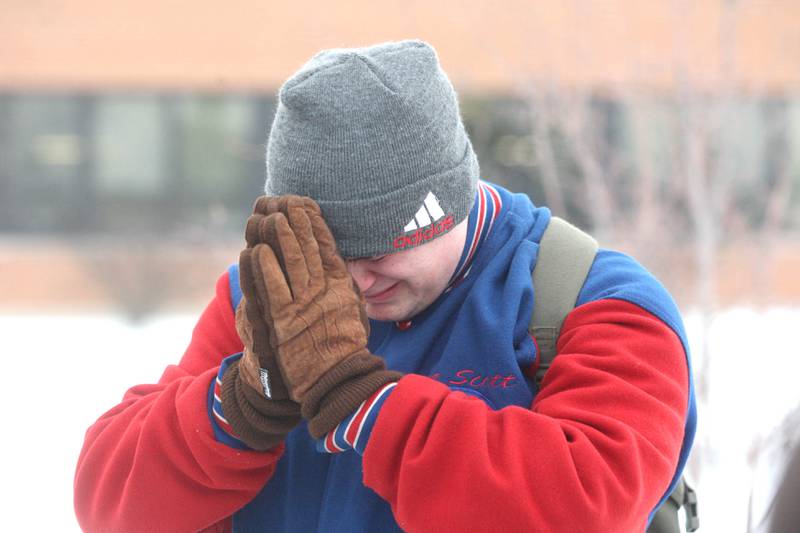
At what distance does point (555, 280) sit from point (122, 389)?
6.47 meters

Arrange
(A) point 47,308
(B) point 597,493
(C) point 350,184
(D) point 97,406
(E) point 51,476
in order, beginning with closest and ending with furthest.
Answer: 1. (B) point 597,493
2. (C) point 350,184
3. (E) point 51,476
4. (D) point 97,406
5. (A) point 47,308

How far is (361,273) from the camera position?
1662mm

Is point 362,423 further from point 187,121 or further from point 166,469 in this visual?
point 187,121

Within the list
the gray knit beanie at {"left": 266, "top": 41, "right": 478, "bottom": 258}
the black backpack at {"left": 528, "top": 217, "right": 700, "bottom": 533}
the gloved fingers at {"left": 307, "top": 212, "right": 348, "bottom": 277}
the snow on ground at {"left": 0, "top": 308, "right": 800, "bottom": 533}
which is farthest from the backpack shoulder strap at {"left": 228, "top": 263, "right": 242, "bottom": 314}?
the snow on ground at {"left": 0, "top": 308, "right": 800, "bottom": 533}

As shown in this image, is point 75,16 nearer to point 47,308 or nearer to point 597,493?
point 47,308

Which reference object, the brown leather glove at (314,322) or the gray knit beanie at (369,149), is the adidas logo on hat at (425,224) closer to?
the gray knit beanie at (369,149)

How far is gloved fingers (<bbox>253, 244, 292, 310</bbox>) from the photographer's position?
1413mm

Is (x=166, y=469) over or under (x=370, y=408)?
under

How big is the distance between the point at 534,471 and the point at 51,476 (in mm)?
4687

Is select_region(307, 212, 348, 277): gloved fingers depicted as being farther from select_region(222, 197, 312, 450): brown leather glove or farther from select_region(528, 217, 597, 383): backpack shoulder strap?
select_region(528, 217, 597, 383): backpack shoulder strap

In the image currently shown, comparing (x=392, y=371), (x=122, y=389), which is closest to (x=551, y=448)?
(x=392, y=371)

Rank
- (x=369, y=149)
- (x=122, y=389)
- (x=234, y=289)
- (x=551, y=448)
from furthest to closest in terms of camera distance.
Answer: (x=122, y=389), (x=234, y=289), (x=369, y=149), (x=551, y=448)

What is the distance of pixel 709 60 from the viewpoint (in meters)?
5.92

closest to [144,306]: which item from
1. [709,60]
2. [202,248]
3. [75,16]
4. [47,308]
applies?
[202,248]
